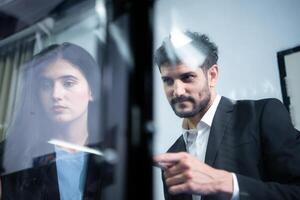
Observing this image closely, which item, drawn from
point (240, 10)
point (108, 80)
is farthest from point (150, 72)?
point (240, 10)

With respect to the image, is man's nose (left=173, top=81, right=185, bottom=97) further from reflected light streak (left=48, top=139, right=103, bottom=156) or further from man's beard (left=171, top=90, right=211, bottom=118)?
reflected light streak (left=48, top=139, right=103, bottom=156)

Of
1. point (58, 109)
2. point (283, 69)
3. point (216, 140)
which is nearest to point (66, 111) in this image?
point (58, 109)

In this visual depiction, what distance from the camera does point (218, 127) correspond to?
0.66m

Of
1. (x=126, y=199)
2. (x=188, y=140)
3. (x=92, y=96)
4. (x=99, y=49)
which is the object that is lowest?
(x=126, y=199)

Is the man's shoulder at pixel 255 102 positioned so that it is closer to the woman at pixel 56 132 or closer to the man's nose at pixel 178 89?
the man's nose at pixel 178 89

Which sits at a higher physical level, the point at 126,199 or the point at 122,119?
the point at 122,119

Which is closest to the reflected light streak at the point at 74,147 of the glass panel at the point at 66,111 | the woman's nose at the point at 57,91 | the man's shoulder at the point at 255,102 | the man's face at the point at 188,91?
the glass panel at the point at 66,111

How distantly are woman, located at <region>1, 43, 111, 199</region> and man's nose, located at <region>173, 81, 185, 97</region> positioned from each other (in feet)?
0.66

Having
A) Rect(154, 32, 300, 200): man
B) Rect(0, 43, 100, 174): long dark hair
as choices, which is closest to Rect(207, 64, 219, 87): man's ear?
Rect(154, 32, 300, 200): man

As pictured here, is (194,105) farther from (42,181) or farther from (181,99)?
(42,181)

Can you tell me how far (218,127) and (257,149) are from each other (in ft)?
0.29

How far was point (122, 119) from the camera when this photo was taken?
2.29 feet

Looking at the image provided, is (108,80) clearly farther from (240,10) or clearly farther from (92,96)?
(240,10)

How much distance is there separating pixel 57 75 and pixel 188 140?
382 mm
